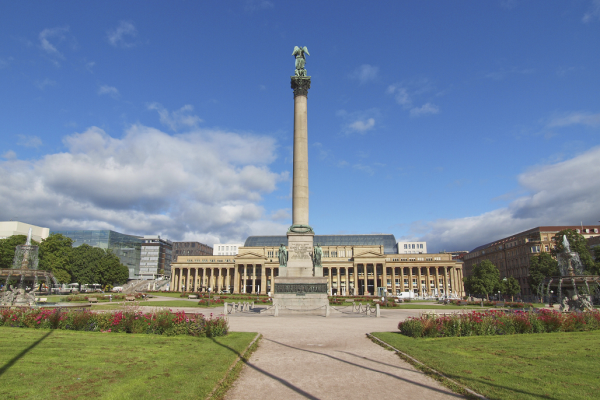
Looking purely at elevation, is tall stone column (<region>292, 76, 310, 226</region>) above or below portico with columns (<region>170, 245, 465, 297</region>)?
above

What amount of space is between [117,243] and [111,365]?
598ft

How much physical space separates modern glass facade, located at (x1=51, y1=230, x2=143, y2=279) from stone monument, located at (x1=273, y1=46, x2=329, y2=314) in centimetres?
14770

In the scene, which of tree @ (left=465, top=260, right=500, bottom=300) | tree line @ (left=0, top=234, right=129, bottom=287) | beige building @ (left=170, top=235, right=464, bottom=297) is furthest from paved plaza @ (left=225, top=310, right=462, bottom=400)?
beige building @ (left=170, top=235, right=464, bottom=297)

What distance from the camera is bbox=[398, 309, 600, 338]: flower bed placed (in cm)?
1958

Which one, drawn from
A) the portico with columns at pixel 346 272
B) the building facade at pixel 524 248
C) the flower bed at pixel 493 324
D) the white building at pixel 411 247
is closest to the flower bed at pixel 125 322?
the flower bed at pixel 493 324

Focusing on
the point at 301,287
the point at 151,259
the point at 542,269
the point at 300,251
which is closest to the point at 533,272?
the point at 542,269

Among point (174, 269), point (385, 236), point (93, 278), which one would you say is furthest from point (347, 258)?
Answer: point (93, 278)

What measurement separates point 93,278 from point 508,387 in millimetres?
101326

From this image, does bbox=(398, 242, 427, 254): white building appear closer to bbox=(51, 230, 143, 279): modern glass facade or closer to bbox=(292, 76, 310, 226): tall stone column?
bbox=(51, 230, 143, 279): modern glass facade

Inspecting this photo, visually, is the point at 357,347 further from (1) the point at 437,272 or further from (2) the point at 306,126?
(1) the point at 437,272

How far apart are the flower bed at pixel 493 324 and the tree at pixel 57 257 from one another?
279 feet

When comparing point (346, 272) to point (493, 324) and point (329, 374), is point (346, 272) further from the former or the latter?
point (329, 374)

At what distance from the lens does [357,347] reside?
1708cm

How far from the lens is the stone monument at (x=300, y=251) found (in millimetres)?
36844
